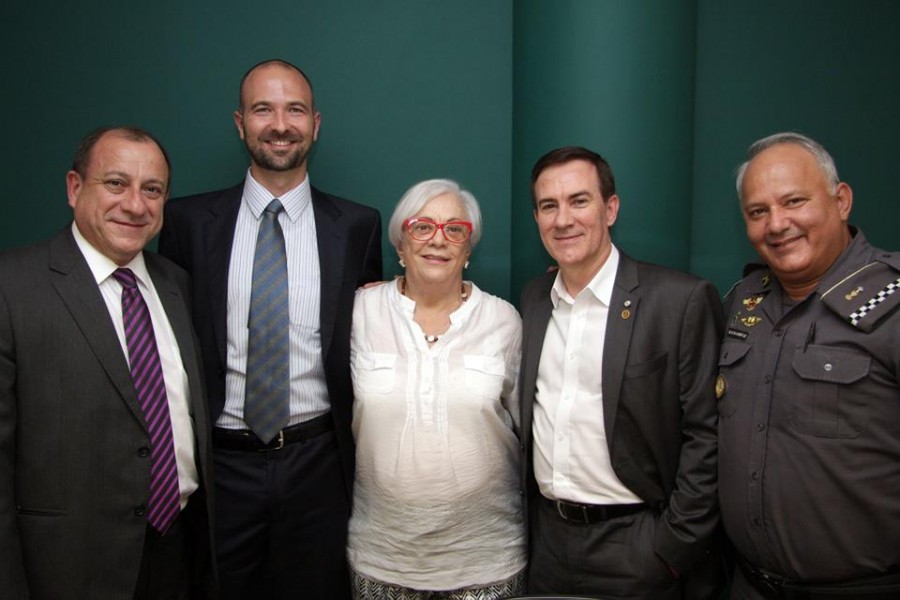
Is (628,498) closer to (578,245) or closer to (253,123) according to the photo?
(578,245)

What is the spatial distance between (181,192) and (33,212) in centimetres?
69

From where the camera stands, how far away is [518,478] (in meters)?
2.29

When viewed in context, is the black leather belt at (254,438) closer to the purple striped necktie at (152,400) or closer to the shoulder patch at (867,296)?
the purple striped necktie at (152,400)

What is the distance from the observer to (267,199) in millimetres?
2408

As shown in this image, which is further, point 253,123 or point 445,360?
point 253,123

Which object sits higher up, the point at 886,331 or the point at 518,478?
the point at 886,331

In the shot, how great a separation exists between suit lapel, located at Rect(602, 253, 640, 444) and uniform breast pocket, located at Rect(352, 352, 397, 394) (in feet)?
2.22

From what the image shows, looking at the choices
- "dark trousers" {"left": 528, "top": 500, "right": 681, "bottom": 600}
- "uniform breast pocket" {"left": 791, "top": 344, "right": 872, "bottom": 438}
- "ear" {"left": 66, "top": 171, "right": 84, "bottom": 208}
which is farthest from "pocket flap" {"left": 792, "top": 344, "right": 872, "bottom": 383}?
"ear" {"left": 66, "top": 171, "right": 84, "bottom": 208}

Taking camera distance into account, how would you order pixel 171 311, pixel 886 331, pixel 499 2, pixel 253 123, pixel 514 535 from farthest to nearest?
pixel 499 2 < pixel 253 123 < pixel 514 535 < pixel 171 311 < pixel 886 331

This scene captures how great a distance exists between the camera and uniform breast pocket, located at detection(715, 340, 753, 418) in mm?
1923

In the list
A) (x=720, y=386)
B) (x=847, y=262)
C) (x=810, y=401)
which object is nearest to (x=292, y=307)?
(x=720, y=386)

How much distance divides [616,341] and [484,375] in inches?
17.5

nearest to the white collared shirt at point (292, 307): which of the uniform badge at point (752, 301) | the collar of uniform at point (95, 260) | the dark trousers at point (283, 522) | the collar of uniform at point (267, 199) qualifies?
the collar of uniform at point (267, 199)

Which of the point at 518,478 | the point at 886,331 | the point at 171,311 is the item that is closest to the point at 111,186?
the point at 171,311
